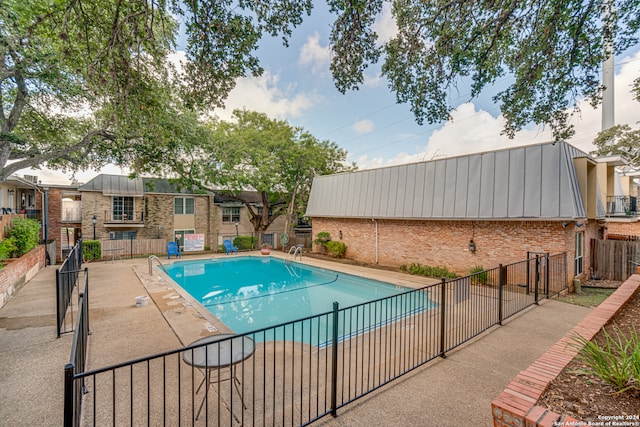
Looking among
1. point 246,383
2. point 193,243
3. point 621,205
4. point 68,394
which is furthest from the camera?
point 193,243

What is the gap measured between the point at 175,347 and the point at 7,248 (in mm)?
8625

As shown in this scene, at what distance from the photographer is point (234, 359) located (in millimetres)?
2812

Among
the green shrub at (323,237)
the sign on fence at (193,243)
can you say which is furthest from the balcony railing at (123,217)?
the green shrub at (323,237)

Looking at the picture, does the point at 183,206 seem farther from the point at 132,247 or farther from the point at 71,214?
the point at 71,214

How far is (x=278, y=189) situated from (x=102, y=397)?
668 inches

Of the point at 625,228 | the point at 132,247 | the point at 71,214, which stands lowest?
the point at 132,247

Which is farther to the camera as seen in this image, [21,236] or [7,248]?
[21,236]

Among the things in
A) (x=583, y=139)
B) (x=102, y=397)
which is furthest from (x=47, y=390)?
(x=583, y=139)

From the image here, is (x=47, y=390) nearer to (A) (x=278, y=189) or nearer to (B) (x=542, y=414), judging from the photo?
(B) (x=542, y=414)

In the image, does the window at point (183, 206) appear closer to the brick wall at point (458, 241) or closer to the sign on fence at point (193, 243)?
the sign on fence at point (193, 243)

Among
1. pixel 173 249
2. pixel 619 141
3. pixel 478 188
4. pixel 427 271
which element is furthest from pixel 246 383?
pixel 619 141

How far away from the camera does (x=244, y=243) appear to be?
20.2 m

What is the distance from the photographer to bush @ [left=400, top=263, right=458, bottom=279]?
35.0 ft

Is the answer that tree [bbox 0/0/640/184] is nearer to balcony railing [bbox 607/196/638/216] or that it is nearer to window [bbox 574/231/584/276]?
window [bbox 574/231/584/276]
